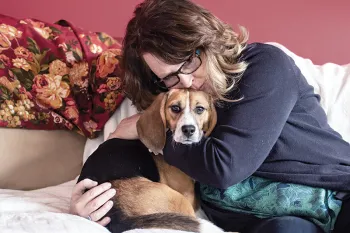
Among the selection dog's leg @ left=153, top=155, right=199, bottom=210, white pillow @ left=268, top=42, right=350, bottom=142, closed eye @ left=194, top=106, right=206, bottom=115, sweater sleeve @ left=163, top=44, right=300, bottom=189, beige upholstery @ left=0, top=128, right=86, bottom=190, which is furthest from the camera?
beige upholstery @ left=0, top=128, right=86, bottom=190

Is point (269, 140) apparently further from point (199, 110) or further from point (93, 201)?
point (93, 201)

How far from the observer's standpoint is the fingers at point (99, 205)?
4.09 feet

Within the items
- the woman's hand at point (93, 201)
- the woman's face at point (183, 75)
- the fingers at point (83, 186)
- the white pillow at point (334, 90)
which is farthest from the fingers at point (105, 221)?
the white pillow at point (334, 90)

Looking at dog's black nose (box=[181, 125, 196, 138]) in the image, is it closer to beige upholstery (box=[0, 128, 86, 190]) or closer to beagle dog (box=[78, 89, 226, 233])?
beagle dog (box=[78, 89, 226, 233])

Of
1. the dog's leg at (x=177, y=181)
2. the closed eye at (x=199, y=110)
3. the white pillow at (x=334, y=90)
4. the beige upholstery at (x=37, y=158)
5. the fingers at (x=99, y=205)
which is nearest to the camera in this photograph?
the fingers at (x=99, y=205)

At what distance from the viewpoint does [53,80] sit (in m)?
1.75

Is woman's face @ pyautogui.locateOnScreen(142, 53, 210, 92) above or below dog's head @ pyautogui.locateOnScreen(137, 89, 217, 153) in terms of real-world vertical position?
above

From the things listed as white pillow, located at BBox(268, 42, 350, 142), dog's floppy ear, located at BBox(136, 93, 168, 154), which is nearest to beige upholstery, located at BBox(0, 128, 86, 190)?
dog's floppy ear, located at BBox(136, 93, 168, 154)

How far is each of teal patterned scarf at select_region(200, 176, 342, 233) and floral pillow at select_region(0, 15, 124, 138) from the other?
2.21 ft

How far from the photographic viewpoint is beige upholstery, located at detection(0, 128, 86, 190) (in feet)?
5.65

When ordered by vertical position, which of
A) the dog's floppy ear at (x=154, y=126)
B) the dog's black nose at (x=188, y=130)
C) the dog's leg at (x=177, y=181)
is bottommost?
the dog's leg at (x=177, y=181)

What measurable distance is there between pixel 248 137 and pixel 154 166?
1.43 feet

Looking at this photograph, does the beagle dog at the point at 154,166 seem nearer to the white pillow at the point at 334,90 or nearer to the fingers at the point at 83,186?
the fingers at the point at 83,186

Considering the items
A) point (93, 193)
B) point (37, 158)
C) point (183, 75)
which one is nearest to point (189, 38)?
point (183, 75)
